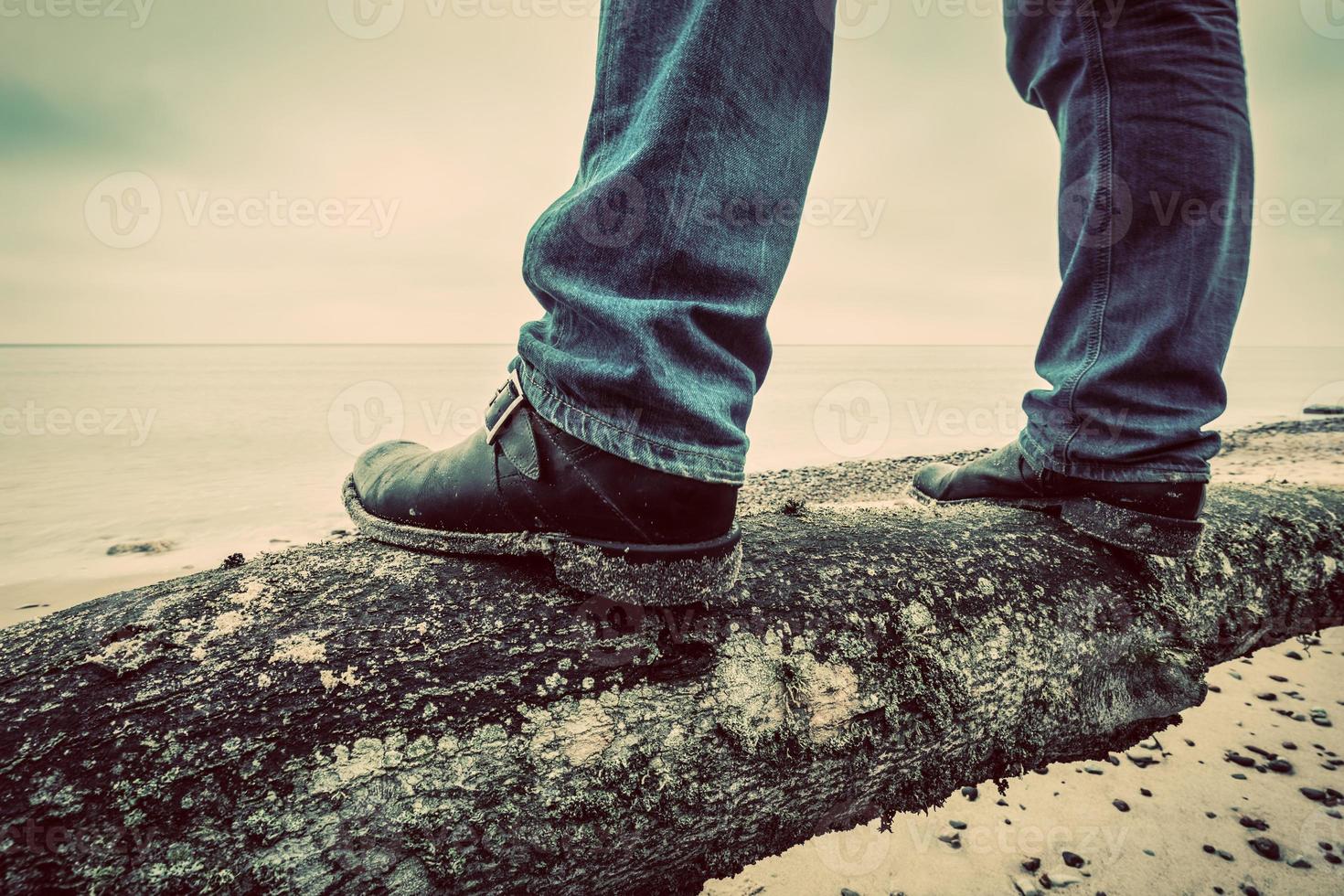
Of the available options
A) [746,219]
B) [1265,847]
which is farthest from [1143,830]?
[746,219]

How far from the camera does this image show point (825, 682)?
0.97 metres

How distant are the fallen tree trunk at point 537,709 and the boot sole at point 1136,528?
0.25 ft

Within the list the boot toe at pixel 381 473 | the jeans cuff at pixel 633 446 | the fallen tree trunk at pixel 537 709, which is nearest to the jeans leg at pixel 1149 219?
the fallen tree trunk at pixel 537 709

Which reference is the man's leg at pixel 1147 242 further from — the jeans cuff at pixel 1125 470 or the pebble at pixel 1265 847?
the pebble at pixel 1265 847

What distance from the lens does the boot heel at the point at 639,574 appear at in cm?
91

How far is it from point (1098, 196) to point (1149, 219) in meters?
0.10

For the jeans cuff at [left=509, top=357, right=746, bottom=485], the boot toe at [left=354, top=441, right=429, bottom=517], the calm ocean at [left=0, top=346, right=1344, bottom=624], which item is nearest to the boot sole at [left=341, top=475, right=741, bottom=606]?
the jeans cuff at [left=509, top=357, right=746, bottom=485]

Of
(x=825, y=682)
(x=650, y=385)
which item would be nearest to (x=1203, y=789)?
(x=825, y=682)

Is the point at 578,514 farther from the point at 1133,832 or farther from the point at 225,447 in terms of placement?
the point at 225,447

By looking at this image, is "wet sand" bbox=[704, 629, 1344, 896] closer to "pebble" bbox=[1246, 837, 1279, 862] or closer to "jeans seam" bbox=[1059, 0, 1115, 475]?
"pebble" bbox=[1246, 837, 1279, 862]

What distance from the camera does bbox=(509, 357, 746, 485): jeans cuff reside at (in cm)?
90

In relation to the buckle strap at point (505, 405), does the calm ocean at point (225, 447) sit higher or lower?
lower

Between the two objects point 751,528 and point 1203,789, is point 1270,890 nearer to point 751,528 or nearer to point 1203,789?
point 1203,789

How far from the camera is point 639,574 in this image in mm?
911
